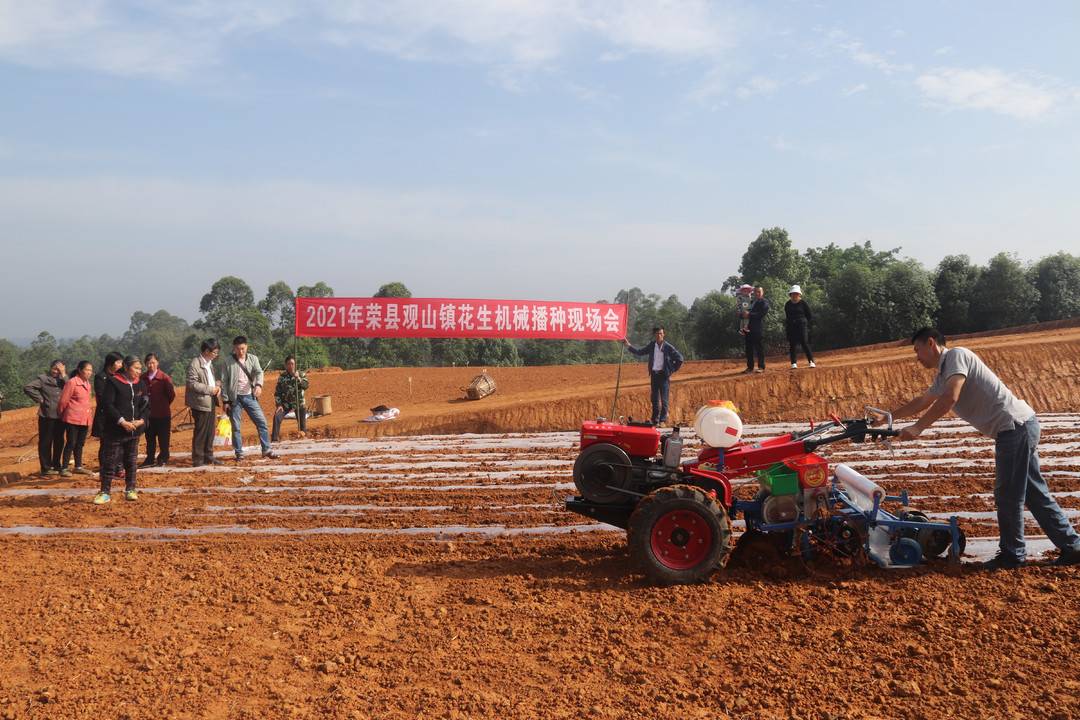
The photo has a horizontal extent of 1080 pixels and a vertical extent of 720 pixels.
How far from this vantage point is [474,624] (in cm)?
482

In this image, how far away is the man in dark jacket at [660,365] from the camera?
41.6 feet

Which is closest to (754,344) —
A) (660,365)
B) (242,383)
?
(660,365)

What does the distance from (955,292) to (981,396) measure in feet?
78.5

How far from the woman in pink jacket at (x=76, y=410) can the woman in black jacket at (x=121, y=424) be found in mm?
1450

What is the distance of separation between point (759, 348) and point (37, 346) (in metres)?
50.8

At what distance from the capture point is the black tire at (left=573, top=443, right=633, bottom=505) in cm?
572

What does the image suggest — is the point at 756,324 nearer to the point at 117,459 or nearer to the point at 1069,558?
the point at 1069,558

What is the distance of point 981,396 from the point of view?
5.30 metres

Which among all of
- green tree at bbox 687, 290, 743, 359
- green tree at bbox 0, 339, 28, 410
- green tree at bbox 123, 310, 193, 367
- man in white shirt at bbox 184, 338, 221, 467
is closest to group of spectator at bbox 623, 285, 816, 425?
man in white shirt at bbox 184, 338, 221, 467

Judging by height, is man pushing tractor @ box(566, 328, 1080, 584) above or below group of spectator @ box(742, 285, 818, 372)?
below

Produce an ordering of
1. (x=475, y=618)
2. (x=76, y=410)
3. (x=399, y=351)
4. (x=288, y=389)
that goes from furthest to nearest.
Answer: (x=399, y=351) → (x=288, y=389) → (x=76, y=410) → (x=475, y=618)

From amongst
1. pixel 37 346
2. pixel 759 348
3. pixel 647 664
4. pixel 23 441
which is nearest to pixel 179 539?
pixel 647 664

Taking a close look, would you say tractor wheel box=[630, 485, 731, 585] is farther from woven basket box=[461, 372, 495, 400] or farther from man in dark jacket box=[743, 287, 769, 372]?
woven basket box=[461, 372, 495, 400]

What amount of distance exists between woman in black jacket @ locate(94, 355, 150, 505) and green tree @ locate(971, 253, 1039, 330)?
2605 centimetres
